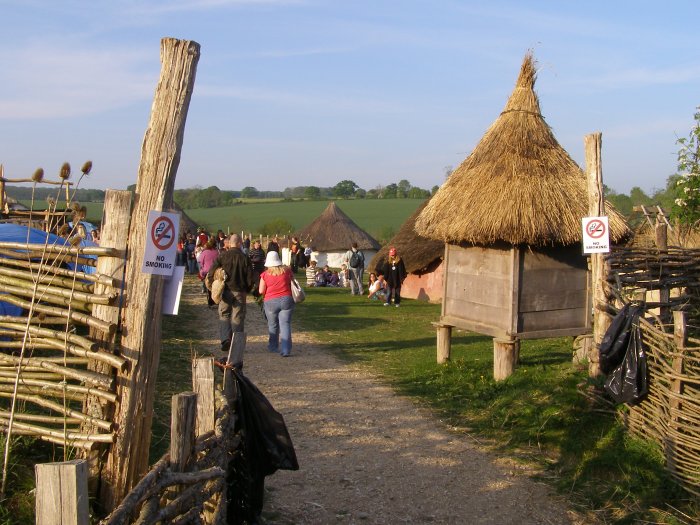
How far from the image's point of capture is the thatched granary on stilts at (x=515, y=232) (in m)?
10.1

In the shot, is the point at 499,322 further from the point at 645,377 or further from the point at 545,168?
the point at 645,377

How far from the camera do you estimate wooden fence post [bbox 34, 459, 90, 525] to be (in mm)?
2715

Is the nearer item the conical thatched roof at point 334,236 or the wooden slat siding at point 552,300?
the wooden slat siding at point 552,300

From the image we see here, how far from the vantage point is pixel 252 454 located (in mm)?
5207

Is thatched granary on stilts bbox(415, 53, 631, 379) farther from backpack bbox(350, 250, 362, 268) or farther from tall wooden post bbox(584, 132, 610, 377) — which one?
backpack bbox(350, 250, 362, 268)

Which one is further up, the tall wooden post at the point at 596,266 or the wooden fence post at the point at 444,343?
the tall wooden post at the point at 596,266

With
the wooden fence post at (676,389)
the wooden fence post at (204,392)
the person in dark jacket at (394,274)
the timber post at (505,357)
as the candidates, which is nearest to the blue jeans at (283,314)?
the timber post at (505,357)

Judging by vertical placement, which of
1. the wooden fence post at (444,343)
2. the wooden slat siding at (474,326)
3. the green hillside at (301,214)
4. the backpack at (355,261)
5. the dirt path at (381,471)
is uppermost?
the green hillside at (301,214)

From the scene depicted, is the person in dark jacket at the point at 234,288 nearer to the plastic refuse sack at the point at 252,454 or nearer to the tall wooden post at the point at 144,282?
the plastic refuse sack at the point at 252,454

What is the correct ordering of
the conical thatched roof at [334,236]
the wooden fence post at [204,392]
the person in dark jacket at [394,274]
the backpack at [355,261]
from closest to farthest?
the wooden fence post at [204,392]
the person in dark jacket at [394,274]
the backpack at [355,261]
the conical thatched roof at [334,236]

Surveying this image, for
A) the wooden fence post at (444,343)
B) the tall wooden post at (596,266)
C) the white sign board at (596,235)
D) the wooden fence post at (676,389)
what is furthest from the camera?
the wooden fence post at (444,343)

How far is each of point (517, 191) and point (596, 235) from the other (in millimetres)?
2589

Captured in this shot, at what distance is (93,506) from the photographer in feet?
14.2

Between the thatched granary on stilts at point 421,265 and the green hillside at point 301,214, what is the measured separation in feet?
87.0
